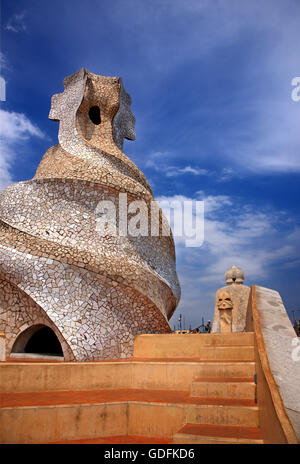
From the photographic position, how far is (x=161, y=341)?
6785 mm

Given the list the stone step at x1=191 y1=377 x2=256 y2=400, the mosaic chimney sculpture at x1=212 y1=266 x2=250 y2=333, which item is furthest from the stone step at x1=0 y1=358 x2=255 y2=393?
the mosaic chimney sculpture at x1=212 y1=266 x2=250 y2=333

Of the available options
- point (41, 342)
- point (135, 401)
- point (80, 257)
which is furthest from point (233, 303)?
point (135, 401)

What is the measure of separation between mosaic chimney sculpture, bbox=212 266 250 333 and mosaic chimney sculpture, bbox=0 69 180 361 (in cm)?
139

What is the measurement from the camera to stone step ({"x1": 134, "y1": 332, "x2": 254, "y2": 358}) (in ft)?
20.8

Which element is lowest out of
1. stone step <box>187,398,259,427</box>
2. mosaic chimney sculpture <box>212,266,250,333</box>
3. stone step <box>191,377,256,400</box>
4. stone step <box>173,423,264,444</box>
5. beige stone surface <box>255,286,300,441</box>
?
stone step <box>173,423,264,444</box>

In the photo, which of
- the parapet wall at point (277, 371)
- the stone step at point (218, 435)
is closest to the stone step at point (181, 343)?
the parapet wall at point (277, 371)

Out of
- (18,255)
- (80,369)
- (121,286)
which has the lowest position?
(80,369)

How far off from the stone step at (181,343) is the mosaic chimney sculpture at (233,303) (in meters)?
2.12

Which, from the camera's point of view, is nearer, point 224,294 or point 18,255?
point 18,255

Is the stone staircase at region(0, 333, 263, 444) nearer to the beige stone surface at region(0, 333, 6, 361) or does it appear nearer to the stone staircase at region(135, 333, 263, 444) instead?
the stone staircase at region(135, 333, 263, 444)

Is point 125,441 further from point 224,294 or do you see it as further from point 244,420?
point 224,294

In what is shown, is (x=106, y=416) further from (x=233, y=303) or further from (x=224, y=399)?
(x=233, y=303)
